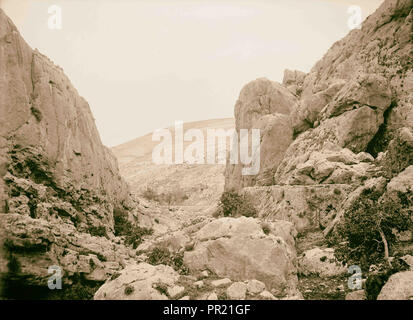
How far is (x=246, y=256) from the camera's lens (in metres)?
15.9

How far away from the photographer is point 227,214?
25.8 m

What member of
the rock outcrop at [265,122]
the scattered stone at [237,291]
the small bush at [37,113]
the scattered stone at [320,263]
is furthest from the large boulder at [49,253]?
the rock outcrop at [265,122]

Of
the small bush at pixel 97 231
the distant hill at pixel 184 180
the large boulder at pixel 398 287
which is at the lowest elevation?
the large boulder at pixel 398 287

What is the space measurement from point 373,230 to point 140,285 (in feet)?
40.2

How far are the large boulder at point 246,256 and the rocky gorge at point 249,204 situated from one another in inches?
2.1

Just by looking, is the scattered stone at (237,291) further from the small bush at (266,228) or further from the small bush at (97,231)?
the small bush at (97,231)

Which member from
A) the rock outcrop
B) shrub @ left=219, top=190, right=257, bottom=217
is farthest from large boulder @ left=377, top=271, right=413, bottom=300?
the rock outcrop

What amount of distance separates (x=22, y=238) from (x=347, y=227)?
16.7 m

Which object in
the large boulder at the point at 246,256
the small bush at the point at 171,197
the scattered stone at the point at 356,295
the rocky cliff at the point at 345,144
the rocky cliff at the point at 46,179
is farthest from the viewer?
the small bush at the point at 171,197

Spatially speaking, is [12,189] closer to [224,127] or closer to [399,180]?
[399,180]

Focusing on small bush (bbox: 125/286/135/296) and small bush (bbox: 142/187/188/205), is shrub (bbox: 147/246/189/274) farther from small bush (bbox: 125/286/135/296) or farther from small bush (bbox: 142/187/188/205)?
small bush (bbox: 142/187/188/205)

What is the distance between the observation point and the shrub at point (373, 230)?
17641mm

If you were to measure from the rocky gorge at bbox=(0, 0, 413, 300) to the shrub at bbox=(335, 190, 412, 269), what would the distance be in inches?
2.7
